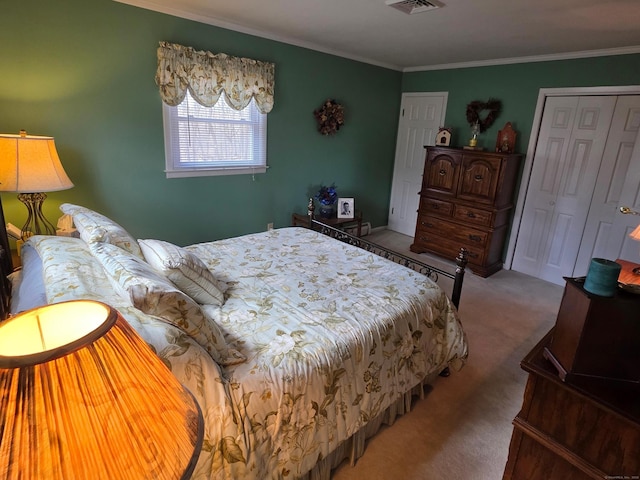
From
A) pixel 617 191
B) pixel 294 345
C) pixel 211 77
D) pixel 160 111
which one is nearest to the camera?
pixel 294 345

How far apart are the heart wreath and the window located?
2.50 meters

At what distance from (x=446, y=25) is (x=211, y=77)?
2066 millimetres

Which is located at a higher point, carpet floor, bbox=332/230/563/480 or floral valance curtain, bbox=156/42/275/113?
floral valance curtain, bbox=156/42/275/113

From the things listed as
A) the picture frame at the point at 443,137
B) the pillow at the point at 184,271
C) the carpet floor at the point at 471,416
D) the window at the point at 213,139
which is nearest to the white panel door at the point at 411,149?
the picture frame at the point at 443,137

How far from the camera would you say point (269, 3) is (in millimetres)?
2658

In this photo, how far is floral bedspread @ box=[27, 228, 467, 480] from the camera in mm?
1208

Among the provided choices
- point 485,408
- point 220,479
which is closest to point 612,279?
point 220,479

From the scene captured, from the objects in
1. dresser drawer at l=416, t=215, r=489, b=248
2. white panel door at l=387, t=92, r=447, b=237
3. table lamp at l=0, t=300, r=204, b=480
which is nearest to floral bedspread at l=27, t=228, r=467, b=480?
table lamp at l=0, t=300, r=204, b=480

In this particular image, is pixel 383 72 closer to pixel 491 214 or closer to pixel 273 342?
pixel 491 214

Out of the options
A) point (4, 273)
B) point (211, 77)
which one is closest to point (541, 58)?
point (211, 77)

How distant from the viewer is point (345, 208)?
453 centimetres

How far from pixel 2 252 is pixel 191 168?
72.9 inches

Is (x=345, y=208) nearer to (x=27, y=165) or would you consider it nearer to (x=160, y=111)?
(x=160, y=111)

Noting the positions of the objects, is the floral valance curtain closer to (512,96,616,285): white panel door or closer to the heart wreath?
the heart wreath
